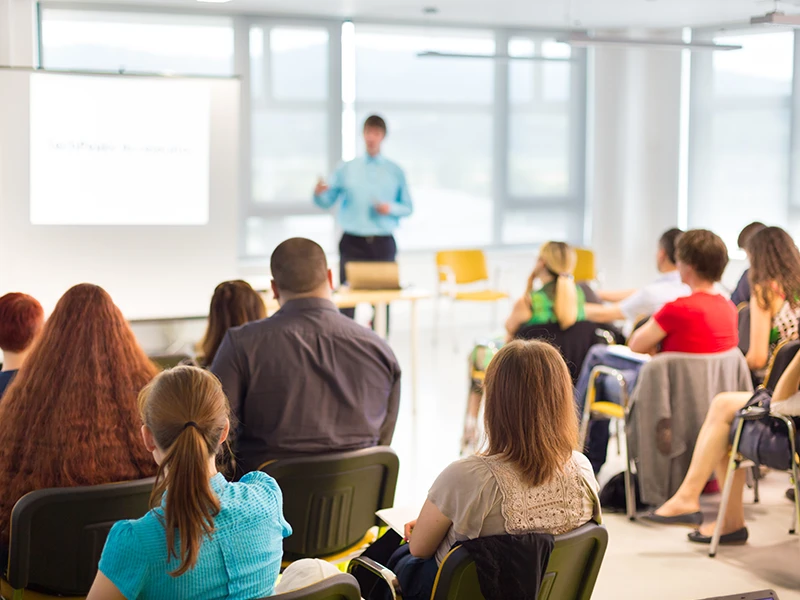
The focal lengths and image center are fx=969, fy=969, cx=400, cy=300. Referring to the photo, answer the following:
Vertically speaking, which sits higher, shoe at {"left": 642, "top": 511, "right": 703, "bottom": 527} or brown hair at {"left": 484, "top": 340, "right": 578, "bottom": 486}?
brown hair at {"left": 484, "top": 340, "right": 578, "bottom": 486}

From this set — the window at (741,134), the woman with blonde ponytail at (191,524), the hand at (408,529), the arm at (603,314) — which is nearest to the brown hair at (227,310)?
the hand at (408,529)

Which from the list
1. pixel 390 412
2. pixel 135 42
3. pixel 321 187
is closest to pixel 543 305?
pixel 390 412

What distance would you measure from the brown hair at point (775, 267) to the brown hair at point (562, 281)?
0.82 m

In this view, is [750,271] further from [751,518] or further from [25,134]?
[25,134]

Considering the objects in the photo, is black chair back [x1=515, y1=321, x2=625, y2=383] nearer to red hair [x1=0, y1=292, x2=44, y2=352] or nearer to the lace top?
red hair [x1=0, y1=292, x2=44, y2=352]

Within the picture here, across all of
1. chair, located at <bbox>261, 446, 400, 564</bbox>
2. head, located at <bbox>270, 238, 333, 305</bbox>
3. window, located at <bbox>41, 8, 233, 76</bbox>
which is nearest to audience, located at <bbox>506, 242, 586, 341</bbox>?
head, located at <bbox>270, 238, 333, 305</bbox>

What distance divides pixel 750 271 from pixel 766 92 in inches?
213

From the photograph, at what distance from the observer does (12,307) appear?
2898 millimetres

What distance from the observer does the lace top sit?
204cm

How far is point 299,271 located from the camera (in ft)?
9.68

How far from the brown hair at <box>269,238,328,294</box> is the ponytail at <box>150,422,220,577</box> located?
1274 mm

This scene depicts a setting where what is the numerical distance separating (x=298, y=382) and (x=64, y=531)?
787mm

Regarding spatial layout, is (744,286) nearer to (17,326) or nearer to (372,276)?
(372,276)

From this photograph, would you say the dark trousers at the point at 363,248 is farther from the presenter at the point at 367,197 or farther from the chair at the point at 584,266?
the chair at the point at 584,266
